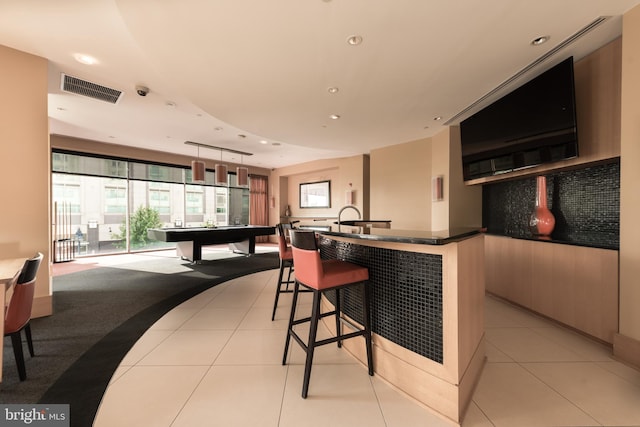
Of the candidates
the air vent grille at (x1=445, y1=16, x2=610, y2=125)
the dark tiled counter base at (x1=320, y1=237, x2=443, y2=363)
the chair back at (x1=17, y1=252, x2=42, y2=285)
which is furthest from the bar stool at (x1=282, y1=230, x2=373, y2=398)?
the air vent grille at (x1=445, y1=16, x2=610, y2=125)

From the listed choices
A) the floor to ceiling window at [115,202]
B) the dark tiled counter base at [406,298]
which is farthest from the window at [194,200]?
the dark tiled counter base at [406,298]

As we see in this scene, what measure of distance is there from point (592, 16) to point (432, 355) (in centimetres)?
299

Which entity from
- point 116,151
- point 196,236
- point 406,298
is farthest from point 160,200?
point 406,298

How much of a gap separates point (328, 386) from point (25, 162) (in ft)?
13.4

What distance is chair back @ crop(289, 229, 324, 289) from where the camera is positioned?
5.91ft

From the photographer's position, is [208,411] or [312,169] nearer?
[208,411]

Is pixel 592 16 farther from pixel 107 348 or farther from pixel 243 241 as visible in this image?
pixel 243 241

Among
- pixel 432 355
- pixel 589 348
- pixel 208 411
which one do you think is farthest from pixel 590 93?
pixel 208 411

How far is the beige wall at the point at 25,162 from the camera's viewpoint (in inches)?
111

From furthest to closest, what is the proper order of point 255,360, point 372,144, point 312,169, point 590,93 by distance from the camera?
point 312,169 → point 372,144 → point 590,93 → point 255,360

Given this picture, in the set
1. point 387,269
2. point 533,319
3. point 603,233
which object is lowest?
point 533,319

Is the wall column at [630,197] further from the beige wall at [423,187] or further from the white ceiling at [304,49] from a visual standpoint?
the beige wall at [423,187]

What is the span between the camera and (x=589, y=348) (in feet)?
7.66

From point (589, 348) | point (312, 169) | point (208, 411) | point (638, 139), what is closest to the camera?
point (208, 411)
